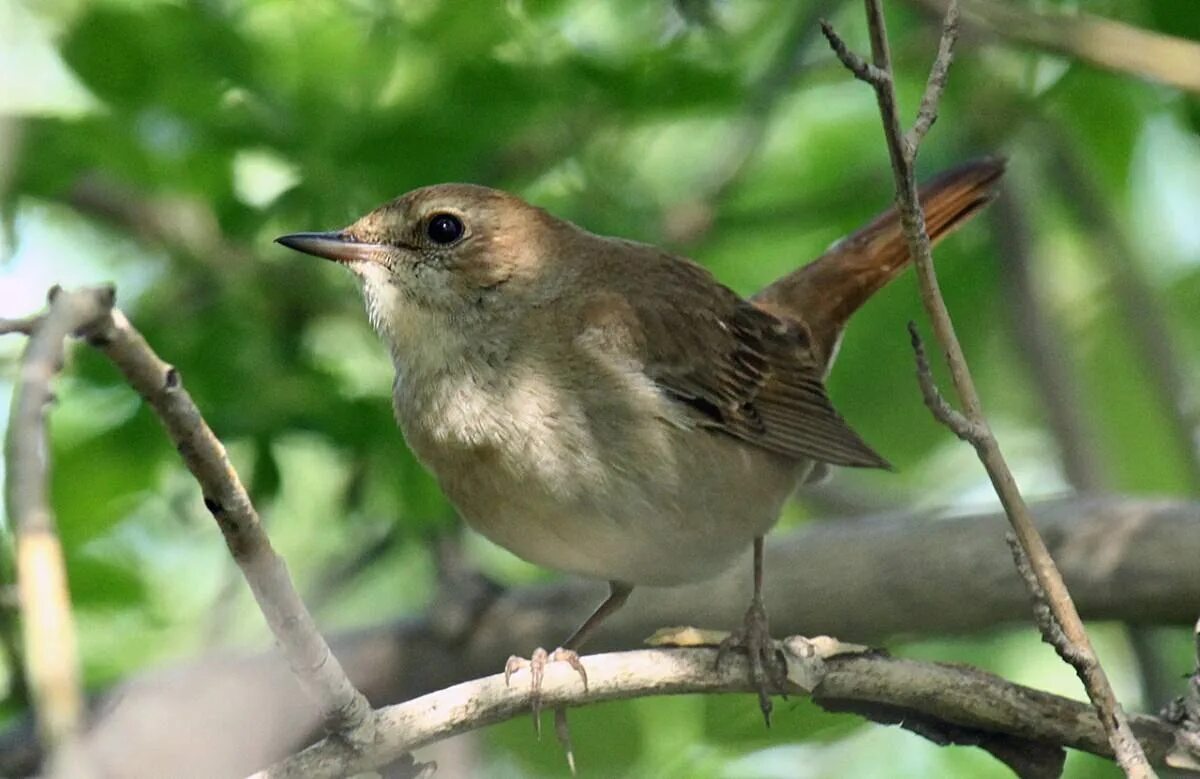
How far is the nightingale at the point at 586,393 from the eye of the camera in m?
3.93

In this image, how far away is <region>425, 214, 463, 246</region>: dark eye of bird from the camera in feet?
14.2

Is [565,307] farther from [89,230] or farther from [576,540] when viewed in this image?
[89,230]

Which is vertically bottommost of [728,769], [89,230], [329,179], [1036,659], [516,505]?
[728,769]

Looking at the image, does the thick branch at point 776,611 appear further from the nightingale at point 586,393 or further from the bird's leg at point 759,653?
the bird's leg at point 759,653

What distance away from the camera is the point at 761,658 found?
3.78 metres

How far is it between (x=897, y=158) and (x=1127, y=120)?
330 cm

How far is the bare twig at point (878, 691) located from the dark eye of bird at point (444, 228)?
4.43ft

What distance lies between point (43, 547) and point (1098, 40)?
12.2 ft

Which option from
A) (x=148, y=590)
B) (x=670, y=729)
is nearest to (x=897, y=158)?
(x=670, y=729)

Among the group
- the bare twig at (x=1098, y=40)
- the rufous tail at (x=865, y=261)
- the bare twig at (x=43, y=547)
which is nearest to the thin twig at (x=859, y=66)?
the bare twig at (x=43, y=547)

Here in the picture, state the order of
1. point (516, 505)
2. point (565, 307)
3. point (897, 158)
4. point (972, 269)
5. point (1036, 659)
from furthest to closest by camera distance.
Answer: point (1036, 659), point (972, 269), point (565, 307), point (516, 505), point (897, 158)

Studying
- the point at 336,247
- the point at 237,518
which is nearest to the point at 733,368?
the point at 336,247

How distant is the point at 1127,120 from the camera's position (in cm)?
578

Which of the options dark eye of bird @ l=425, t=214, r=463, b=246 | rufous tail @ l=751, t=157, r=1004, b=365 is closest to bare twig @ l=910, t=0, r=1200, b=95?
rufous tail @ l=751, t=157, r=1004, b=365
